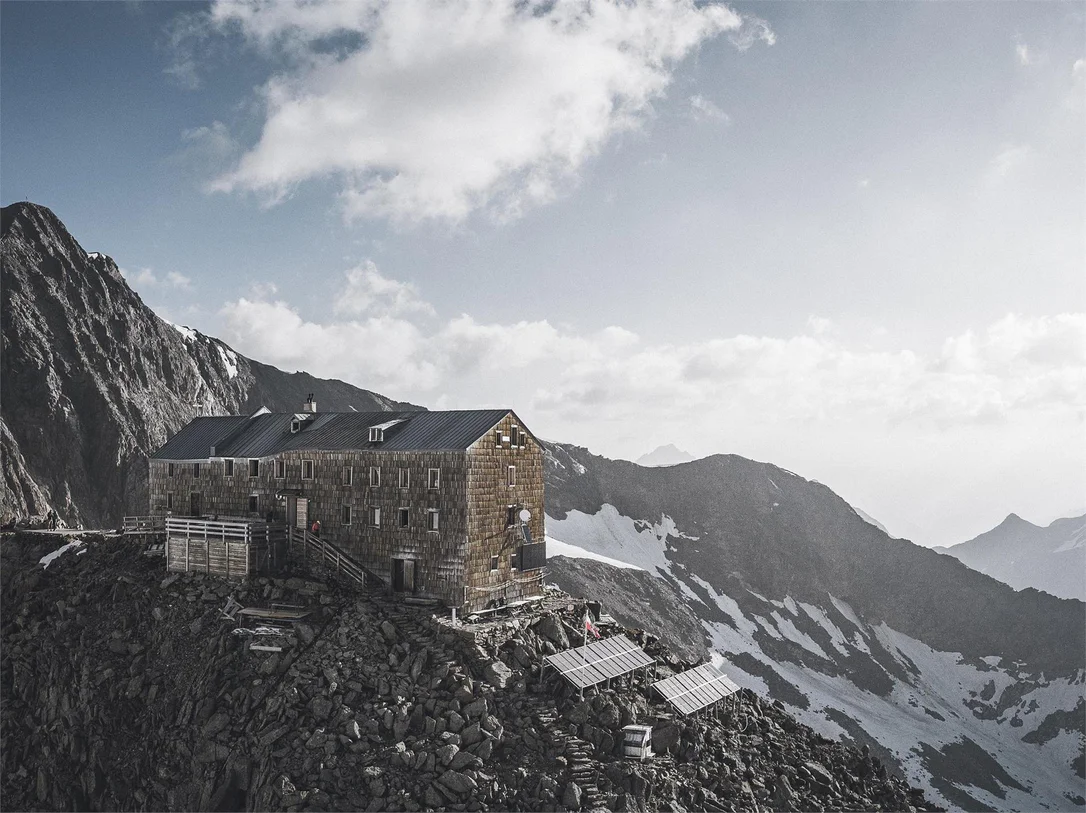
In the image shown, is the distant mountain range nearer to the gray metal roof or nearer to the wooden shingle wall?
the gray metal roof

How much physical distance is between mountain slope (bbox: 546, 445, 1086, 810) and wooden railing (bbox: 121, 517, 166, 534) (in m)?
52.6

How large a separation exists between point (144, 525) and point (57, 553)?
5.30 meters

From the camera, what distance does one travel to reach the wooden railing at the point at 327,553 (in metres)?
42.6

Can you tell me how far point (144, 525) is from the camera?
50.9 meters

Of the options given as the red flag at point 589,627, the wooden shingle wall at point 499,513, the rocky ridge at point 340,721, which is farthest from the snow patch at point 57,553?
the red flag at point 589,627

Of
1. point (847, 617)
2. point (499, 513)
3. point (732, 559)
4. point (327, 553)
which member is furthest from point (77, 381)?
point (847, 617)

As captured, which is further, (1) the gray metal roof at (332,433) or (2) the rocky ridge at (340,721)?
(1) the gray metal roof at (332,433)

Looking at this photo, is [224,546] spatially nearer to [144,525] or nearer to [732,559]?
[144,525]

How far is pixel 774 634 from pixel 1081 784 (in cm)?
3680

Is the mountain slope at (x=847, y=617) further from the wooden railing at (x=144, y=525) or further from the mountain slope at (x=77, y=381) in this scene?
the mountain slope at (x=77, y=381)

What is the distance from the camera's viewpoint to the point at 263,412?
5400 cm

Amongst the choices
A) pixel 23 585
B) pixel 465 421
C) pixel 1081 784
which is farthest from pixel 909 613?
pixel 23 585

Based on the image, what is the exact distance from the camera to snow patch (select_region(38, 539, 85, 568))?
47.9 m

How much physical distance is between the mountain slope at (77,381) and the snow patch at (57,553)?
116ft
